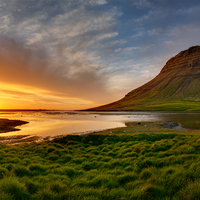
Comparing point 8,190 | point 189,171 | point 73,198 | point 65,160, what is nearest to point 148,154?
point 189,171

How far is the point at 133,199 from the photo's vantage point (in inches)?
168

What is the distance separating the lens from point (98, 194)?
15.0 feet

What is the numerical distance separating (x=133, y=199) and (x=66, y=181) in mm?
2995

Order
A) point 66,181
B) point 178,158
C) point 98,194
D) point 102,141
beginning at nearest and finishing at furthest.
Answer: point 98,194 → point 66,181 → point 178,158 → point 102,141

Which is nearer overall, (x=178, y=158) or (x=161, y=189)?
(x=161, y=189)

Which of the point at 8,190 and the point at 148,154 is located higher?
→ the point at 8,190

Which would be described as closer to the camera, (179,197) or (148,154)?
(179,197)

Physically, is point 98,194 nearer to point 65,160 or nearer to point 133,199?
point 133,199

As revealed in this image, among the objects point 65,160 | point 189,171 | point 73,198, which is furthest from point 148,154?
point 73,198

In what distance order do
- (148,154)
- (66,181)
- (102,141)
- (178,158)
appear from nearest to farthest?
(66,181), (178,158), (148,154), (102,141)

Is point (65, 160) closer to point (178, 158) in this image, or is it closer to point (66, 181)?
point (66, 181)

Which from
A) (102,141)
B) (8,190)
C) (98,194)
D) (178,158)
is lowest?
(102,141)

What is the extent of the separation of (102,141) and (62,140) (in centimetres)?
529

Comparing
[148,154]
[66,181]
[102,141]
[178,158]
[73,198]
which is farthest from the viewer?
[102,141]
